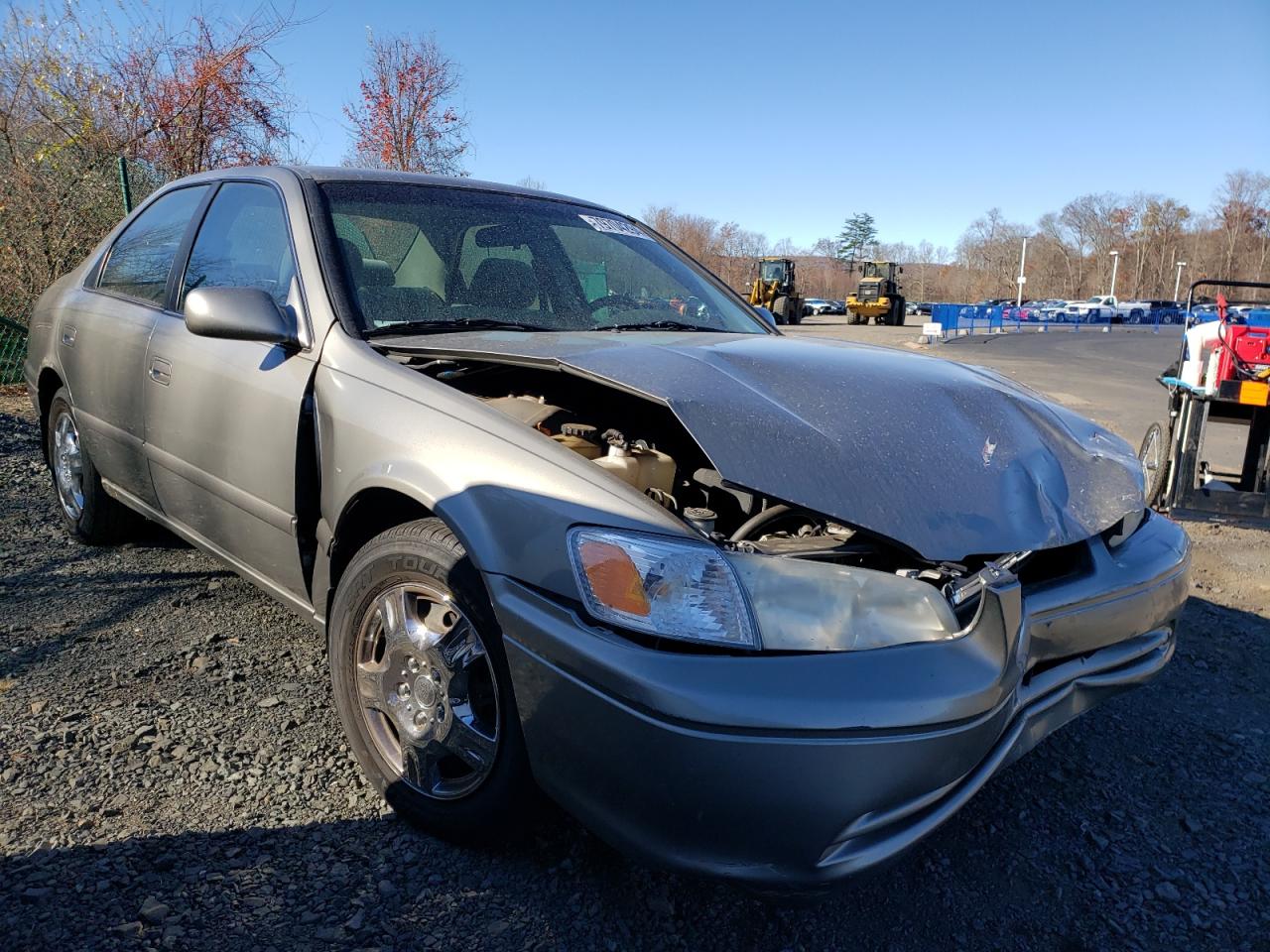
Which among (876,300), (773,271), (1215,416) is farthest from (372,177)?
(876,300)

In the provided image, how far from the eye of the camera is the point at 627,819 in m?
1.65

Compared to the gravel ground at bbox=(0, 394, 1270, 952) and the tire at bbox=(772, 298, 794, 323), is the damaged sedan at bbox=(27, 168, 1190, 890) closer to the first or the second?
the gravel ground at bbox=(0, 394, 1270, 952)

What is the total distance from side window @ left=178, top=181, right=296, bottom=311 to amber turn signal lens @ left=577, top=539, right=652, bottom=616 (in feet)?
4.96

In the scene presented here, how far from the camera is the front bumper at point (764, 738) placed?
60.8 inches

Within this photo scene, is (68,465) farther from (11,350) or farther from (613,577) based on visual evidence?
(11,350)

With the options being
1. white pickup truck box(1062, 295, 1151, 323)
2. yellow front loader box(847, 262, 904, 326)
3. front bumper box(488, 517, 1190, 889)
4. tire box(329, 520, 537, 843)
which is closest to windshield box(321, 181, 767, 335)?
tire box(329, 520, 537, 843)

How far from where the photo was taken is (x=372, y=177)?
3062mm

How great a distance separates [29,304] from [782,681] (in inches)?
421

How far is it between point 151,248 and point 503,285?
1.77 m

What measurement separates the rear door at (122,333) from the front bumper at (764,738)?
92.2 inches

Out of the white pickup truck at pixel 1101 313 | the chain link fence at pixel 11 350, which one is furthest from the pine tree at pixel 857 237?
the chain link fence at pixel 11 350

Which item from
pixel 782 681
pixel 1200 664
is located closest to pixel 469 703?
pixel 782 681

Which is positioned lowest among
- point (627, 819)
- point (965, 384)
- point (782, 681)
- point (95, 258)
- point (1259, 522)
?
point (1259, 522)

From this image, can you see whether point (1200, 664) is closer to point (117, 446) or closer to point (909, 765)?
point (909, 765)
